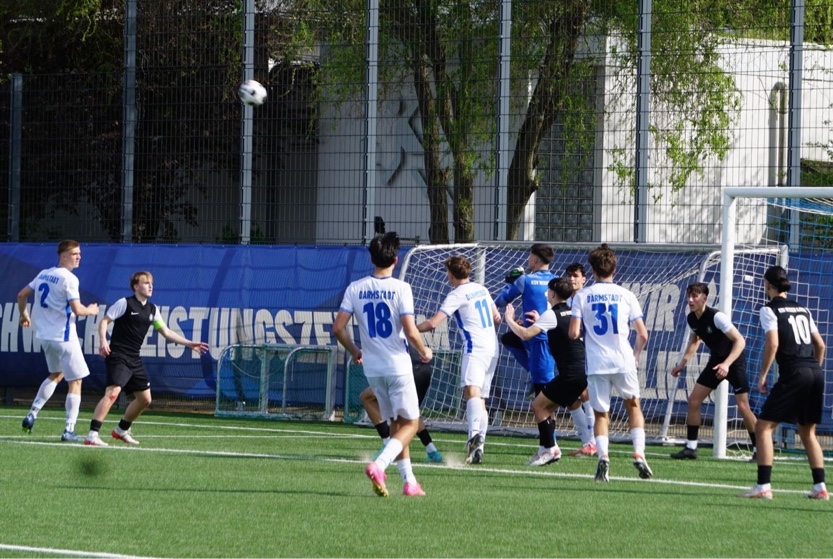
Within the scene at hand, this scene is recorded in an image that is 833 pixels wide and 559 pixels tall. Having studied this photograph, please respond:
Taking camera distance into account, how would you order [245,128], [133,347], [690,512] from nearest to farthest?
[690,512]
[133,347]
[245,128]

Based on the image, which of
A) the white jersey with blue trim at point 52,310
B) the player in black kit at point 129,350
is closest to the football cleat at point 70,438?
the player in black kit at point 129,350

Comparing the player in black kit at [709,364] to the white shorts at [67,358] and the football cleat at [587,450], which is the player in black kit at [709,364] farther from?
the white shorts at [67,358]

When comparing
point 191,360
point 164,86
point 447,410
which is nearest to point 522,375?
point 447,410

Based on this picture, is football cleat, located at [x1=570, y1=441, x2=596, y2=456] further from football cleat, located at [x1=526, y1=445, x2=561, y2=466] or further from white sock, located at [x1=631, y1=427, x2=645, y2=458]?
white sock, located at [x1=631, y1=427, x2=645, y2=458]

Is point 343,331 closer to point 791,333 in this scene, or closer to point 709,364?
point 791,333

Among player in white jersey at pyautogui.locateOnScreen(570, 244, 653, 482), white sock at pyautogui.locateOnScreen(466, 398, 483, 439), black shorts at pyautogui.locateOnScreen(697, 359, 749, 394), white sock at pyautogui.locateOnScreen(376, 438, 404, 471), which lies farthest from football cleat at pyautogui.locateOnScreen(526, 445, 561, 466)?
white sock at pyautogui.locateOnScreen(376, 438, 404, 471)

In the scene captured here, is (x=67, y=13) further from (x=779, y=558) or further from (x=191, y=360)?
(x=779, y=558)

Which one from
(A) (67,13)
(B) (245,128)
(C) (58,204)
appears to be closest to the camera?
(B) (245,128)

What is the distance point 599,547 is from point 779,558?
3.59 feet

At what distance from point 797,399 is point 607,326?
1.91 meters

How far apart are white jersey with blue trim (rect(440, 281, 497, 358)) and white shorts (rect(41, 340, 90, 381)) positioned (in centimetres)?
472

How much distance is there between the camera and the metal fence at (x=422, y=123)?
1794cm

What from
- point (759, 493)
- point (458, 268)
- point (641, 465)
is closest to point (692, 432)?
point (641, 465)

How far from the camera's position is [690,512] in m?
10.0
